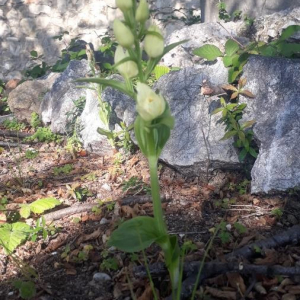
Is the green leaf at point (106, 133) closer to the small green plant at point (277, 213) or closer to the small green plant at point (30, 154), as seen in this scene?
the small green plant at point (30, 154)

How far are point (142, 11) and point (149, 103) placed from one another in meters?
0.39

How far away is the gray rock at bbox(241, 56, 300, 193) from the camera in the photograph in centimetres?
304

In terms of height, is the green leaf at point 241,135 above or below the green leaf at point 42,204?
above

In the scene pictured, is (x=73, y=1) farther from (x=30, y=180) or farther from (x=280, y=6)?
(x=30, y=180)

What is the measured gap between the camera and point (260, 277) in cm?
225

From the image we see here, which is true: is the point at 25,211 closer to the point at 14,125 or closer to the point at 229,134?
the point at 229,134

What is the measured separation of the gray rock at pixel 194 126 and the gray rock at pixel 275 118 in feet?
0.79

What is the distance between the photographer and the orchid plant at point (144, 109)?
175 centimetres

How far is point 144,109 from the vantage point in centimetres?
171

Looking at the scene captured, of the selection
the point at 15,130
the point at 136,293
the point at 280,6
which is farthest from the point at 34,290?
the point at 280,6

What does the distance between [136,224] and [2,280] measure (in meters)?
0.98

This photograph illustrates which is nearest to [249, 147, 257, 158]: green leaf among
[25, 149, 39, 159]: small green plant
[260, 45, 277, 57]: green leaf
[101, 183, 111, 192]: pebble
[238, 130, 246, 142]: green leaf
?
[238, 130, 246, 142]: green leaf

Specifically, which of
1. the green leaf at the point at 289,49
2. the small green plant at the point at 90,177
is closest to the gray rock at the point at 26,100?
the small green plant at the point at 90,177

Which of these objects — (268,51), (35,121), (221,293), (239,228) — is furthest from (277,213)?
(35,121)
